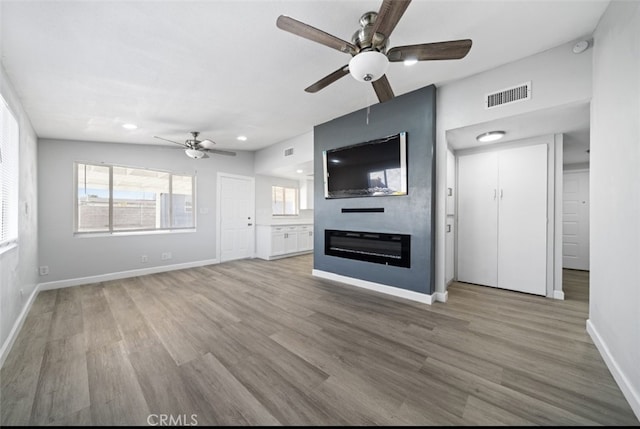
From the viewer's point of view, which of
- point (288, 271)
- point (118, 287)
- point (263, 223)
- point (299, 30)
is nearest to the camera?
point (299, 30)

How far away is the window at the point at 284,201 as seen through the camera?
6879 mm

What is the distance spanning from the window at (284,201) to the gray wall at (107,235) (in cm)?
175

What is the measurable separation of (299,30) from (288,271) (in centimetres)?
392

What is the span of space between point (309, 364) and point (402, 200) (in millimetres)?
2277

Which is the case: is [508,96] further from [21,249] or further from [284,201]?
[284,201]

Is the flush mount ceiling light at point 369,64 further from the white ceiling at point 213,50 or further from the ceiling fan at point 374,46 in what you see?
the white ceiling at point 213,50

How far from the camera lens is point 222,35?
195cm

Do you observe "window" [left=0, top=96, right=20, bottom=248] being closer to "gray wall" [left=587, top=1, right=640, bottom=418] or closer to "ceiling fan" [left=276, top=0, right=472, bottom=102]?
"ceiling fan" [left=276, top=0, right=472, bottom=102]

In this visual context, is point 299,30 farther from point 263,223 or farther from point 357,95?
point 263,223

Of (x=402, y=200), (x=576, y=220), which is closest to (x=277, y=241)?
(x=402, y=200)

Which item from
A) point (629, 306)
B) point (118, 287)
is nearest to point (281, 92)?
point (629, 306)

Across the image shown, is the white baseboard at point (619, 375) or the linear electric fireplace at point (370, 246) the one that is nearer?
the white baseboard at point (619, 375)

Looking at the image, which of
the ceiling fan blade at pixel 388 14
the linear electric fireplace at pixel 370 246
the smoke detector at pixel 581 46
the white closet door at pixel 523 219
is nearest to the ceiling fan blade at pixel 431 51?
the ceiling fan blade at pixel 388 14

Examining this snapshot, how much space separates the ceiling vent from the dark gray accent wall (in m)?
0.57
